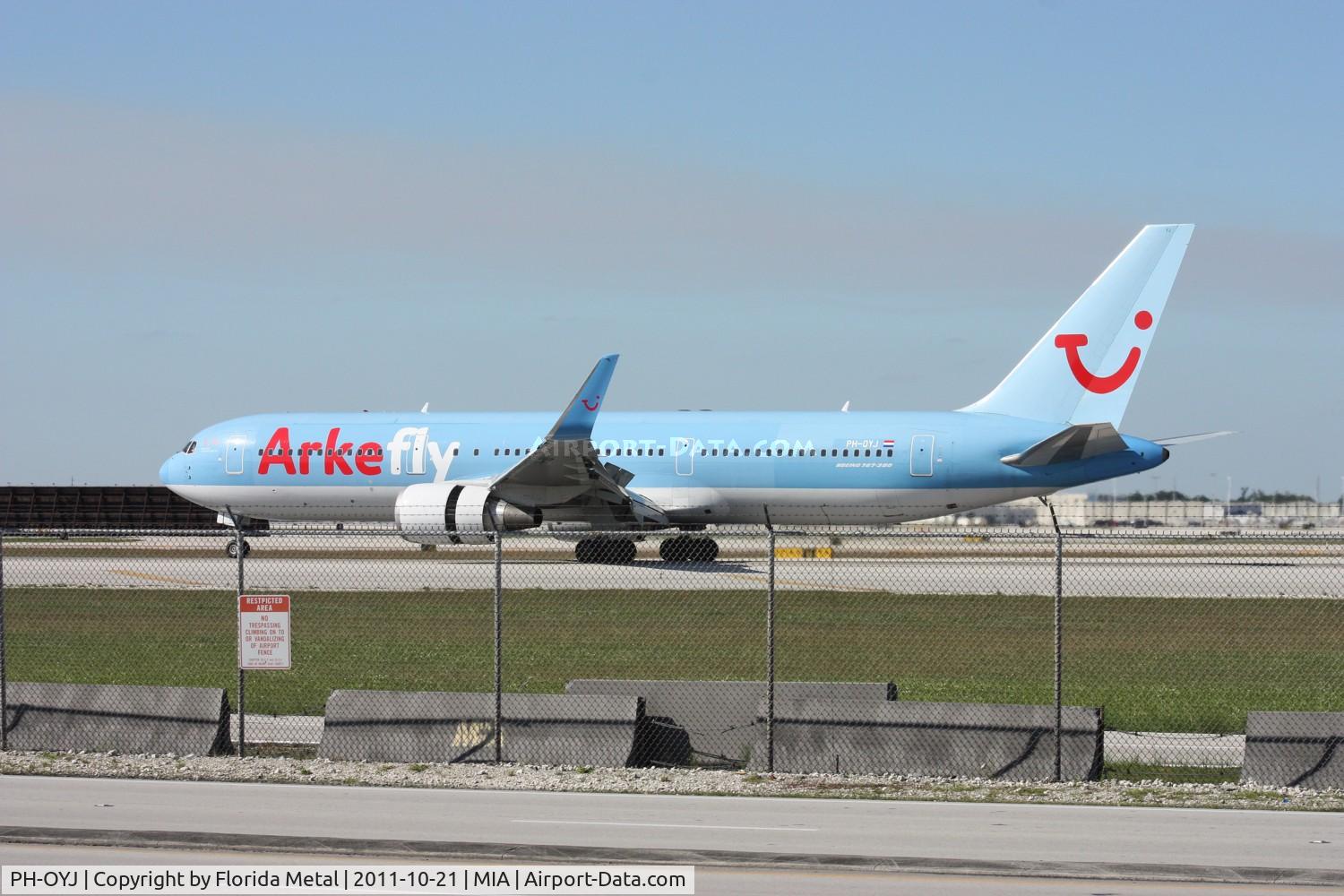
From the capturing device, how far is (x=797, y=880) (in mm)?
8766

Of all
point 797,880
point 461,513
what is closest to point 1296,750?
point 797,880

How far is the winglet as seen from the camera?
3350cm

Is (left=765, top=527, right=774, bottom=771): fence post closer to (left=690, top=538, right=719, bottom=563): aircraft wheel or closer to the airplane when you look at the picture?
the airplane

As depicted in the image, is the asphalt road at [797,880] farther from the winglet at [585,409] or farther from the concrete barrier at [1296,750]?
the winglet at [585,409]

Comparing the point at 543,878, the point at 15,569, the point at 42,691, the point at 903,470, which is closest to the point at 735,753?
the point at 543,878

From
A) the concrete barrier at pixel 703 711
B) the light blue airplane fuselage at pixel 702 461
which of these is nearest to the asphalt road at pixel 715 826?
the concrete barrier at pixel 703 711

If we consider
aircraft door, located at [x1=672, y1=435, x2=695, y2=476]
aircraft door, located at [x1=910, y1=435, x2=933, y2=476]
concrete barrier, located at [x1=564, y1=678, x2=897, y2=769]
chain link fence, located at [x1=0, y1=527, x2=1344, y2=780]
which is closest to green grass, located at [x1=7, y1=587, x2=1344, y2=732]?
chain link fence, located at [x1=0, y1=527, x2=1344, y2=780]

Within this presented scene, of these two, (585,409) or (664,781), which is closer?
(664,781)

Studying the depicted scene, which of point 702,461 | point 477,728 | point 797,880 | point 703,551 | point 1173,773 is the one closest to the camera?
point 797,880

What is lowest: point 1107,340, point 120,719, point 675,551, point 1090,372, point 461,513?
point 120,719

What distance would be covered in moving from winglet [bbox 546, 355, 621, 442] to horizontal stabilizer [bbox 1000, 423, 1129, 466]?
951 centimetres

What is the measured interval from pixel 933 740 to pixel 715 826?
2.89 meters

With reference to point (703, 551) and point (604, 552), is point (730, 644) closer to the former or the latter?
point (604, 552)

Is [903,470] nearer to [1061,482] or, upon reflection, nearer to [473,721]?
[1061,482]
